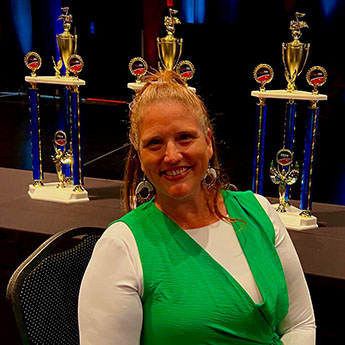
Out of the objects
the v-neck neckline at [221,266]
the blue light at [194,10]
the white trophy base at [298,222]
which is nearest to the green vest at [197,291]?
the v-neck neckline at [221,266]

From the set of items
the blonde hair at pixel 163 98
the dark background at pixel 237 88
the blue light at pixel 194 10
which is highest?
the blue light at pixel 194 10

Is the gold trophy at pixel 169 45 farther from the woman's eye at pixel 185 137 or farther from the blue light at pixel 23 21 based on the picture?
the blue light at pixel 23 21

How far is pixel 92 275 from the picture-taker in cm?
113

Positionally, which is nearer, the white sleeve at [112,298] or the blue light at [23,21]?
the white sleeve at [112,298]

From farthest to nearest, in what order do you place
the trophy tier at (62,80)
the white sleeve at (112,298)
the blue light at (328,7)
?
the blue light at (328,7), the trophy tier at (62,80), the white sleeve at (112,298)

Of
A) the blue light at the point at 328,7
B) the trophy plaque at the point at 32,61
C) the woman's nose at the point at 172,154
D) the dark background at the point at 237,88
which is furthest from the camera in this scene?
the blue light at the point at 328,7

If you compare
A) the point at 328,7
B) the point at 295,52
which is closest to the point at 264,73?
the point at 295,52

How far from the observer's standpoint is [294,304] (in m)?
1.31

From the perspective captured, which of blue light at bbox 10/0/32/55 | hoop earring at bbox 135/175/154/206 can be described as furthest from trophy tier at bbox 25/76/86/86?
blue light at bbox 10/0/32/55

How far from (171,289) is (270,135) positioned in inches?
185

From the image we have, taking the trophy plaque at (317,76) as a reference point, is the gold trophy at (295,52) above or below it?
above

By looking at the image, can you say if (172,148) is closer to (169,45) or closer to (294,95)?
(294,95)

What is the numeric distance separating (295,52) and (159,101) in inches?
50.0

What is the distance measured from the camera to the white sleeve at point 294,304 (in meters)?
1.31
